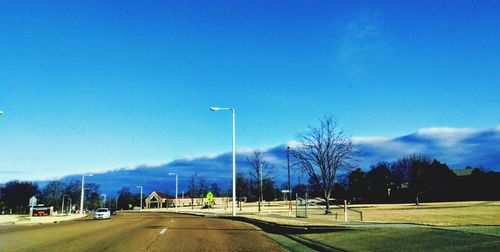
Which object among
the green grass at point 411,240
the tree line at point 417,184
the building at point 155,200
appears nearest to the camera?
the green grass at point 411,240

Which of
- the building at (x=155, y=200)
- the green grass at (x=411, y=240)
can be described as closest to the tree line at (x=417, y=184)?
the green grass at (x=411, y=240)

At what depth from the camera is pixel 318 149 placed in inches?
1906

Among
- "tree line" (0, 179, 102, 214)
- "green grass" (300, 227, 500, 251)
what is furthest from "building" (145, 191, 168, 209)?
"green grass" (300, 227, 500, 251)

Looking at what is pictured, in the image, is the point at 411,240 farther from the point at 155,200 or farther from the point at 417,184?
the point at 155,200

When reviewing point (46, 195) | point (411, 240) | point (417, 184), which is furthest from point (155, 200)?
point (411, 240)

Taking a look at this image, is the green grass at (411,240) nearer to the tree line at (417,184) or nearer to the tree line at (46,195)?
the tree line at (417,184)

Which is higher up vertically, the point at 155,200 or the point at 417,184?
the point at 417,184

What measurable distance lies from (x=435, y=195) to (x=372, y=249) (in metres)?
88.8

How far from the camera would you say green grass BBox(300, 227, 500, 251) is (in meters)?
9.84

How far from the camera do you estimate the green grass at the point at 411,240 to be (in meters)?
9.84

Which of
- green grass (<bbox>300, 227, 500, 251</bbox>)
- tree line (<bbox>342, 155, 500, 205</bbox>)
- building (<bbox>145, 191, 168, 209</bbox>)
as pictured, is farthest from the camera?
building (<bbox>145, 191, 168, 209</bbox>)

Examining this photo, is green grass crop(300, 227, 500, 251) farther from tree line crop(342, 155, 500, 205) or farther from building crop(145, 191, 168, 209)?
building crop(145, 191, 168, 209)

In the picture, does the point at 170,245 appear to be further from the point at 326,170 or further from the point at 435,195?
the point at 435,195

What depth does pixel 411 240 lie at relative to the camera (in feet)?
38.4
